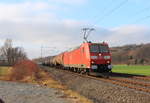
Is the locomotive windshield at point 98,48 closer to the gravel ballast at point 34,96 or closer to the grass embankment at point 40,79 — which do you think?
the grass embankment at point 40,79

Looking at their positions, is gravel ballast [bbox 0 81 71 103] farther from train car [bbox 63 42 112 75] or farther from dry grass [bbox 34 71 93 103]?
train car [bbox 63 42 112 75]

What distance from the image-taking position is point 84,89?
2172 cm

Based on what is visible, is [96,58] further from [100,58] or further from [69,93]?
[69,93]

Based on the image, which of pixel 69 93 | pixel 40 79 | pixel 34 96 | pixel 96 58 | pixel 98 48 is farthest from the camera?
pixel 40 79

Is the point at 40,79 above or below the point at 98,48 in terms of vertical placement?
below

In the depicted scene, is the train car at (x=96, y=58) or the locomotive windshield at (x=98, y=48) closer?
the train car at (x=96, y=58)

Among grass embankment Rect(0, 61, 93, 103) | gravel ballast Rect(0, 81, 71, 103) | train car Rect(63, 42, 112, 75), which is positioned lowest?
gravel ballast Rect(0, 81, 71, 103)

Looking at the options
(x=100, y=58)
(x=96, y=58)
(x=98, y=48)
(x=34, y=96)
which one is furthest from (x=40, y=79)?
(x=34, y=96)

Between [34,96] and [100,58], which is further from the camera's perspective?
[100,58]

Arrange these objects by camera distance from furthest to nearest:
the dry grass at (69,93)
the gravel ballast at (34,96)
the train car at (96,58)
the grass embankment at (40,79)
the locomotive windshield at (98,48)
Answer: the locomotive windshield at (98,48) < the train car at (96,58) < the grass embankment at (40,79) < the gravel ballast at (34,96) < the dry grass at (69,93)

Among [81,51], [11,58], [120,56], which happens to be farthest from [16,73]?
[120,56]

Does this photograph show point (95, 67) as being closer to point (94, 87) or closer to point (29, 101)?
point (94, 87)

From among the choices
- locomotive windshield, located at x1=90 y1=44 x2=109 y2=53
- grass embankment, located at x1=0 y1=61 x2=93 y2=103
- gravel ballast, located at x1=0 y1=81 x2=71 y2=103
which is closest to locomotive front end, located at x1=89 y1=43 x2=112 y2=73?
locomotive windshield, located at x1=90 y1=44 x2=109 y2=53

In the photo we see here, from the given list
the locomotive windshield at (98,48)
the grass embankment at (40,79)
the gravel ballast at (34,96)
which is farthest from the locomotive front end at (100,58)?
the gravel ballast at (34,96)
